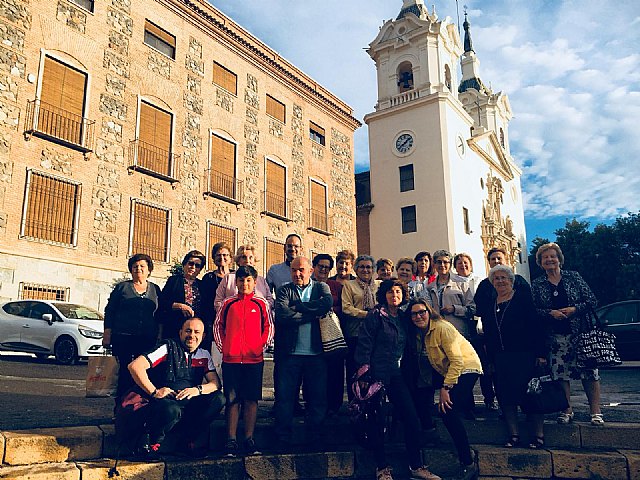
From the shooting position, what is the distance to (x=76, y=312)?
1138cm

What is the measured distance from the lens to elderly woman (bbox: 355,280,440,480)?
430 centimetres

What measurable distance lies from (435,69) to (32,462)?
3084 centimetres

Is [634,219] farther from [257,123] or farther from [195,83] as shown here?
[195,83]

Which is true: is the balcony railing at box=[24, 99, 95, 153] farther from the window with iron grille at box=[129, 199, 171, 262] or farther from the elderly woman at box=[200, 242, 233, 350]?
the elderly woman at box=[200, 242, 233, 350]

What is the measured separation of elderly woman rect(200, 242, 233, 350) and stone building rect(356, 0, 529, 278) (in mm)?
24072

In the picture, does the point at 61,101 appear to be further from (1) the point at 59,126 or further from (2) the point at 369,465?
(2) the point at 369,465

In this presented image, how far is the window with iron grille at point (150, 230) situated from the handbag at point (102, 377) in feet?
36.1

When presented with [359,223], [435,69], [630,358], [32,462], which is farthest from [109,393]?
[435,69]

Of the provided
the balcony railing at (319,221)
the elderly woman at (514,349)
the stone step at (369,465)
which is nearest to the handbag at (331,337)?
the stone step at (369,465)

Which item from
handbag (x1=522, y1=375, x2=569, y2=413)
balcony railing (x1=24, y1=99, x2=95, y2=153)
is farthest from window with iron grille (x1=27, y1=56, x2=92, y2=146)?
handbag (x1=522, y1=375, x2=569, y2=413)

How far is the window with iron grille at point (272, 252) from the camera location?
19.9 meters

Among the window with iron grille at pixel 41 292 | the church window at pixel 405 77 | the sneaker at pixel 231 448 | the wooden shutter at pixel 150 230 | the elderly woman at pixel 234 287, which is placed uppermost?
the church window at pixel 405 77

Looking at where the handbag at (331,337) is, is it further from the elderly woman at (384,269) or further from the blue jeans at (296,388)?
the elderly woman at (384,269)

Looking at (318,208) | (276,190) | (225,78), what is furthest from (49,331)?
(318,208)
